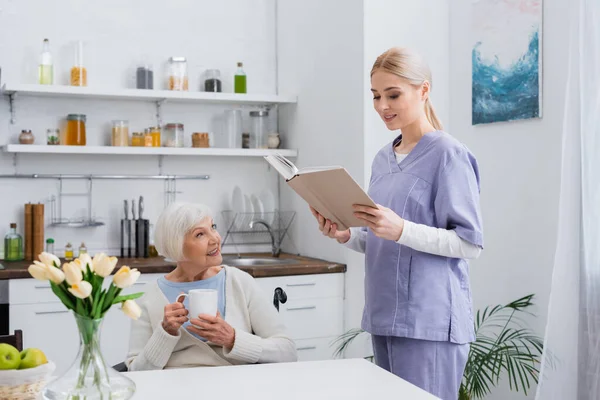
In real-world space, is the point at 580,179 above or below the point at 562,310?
above

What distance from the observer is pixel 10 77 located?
4.05 meters

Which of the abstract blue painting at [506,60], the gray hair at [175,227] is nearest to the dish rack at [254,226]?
the abstract blue painting at [506,60]

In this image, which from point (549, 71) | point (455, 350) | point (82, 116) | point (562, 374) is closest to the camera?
point (455, 350)

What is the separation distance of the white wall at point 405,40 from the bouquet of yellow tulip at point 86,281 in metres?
2.26

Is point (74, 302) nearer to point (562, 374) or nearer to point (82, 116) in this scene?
point (562, 374)

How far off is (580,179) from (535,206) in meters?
0.48

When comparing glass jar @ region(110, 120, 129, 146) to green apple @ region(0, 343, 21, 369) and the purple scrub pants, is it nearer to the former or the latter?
the purple scrub pants

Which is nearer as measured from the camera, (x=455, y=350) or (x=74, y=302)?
(x=74, y=302)

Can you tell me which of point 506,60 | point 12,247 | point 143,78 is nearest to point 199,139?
point 143,78

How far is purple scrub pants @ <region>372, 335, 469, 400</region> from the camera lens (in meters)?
2.15

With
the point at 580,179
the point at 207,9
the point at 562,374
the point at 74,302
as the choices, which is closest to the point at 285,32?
the point at 207,9

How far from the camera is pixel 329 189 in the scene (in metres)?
2.09

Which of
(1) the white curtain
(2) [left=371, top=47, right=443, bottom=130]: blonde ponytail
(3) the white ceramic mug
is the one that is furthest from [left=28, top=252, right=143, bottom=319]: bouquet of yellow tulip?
(1) the white curtain

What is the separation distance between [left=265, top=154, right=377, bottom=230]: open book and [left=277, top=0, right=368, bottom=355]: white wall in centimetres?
136
